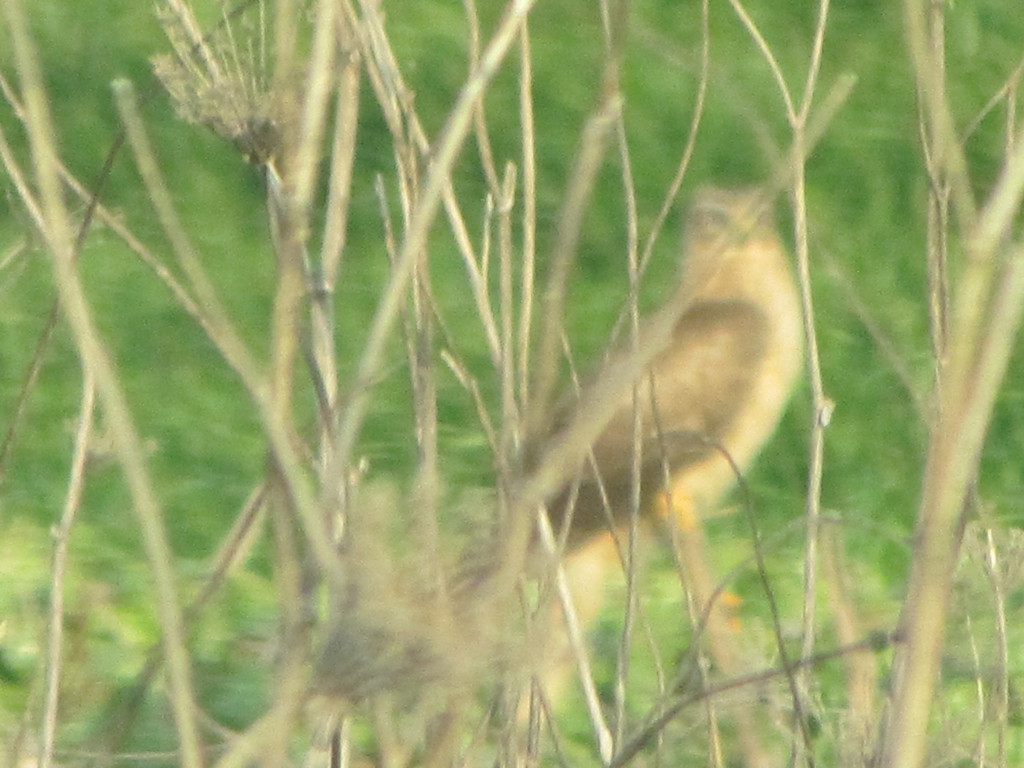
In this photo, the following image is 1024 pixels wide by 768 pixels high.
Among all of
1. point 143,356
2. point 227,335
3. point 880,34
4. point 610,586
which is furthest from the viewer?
point 880,34

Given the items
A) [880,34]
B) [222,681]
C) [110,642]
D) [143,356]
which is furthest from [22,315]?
[880,34]

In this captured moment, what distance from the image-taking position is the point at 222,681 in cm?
359

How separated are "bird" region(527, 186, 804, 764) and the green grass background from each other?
17 centimetres

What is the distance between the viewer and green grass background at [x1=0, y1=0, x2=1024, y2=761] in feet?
15.3

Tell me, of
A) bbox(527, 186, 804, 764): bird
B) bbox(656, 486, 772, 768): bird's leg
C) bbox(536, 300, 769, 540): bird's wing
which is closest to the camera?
bbox(656, 486, 772, 768): bird's leg

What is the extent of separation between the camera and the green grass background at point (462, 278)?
184 inches

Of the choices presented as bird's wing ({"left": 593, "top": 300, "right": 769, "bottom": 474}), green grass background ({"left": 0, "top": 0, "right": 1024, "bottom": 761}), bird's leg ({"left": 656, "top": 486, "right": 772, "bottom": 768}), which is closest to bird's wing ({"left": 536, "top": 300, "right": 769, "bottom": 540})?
bird's wing ({"left": 593, "top": 300, "right": 769, "bottom": 474})

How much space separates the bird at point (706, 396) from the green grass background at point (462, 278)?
17 centimetres

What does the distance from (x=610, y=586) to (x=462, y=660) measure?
346 centimetres

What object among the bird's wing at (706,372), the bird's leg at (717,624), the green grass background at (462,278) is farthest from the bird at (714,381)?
the bird's leg at (717,624)

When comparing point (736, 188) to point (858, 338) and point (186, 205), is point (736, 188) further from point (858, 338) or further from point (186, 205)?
point (186, 205)

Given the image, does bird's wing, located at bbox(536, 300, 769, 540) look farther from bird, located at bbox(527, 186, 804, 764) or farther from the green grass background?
the green grass background

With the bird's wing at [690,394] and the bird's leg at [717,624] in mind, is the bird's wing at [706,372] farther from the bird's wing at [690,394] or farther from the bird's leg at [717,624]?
the bird's leg at [717,624]

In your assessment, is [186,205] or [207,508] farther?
[186,205]
